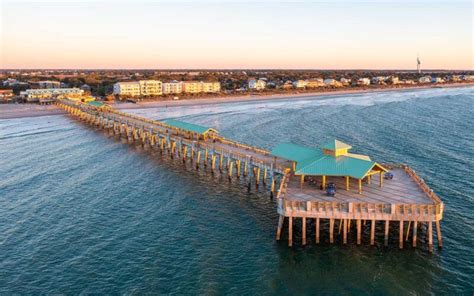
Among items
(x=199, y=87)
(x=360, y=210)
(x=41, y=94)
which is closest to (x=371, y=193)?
(x=360, y=210)

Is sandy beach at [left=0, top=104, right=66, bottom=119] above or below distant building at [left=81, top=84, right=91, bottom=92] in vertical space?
below

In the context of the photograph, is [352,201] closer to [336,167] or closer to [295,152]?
[336,167]

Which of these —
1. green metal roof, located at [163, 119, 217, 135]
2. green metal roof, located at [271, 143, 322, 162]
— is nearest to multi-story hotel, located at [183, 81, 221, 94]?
green metal roof, located at [163, 119, 217, 135]

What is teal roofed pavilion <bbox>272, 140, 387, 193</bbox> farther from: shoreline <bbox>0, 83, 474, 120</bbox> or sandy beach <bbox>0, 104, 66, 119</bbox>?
sandy beach <bbox>0, 104, 66, 119</bbox>

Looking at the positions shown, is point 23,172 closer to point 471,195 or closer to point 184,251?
point 184,251

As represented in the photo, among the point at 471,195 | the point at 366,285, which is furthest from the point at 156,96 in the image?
the point at 366,285
